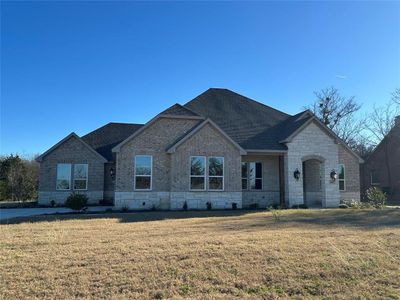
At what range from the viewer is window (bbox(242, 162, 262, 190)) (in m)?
23.3

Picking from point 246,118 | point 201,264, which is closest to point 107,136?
point 246,118

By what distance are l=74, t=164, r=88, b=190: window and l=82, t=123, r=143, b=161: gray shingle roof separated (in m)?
1.84

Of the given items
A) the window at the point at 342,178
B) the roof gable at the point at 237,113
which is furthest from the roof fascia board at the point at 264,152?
the window at the point at 342,178

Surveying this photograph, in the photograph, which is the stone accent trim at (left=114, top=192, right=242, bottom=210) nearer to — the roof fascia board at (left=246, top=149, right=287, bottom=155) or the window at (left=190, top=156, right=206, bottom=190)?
the window at (left=190, top=156, right=206, bottom=190)

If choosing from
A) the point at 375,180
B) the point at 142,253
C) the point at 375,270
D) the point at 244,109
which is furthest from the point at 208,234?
the point at 375,180

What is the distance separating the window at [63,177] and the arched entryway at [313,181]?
51.6ft

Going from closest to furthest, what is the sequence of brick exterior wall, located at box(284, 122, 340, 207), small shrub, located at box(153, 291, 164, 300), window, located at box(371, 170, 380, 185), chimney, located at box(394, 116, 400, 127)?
small shrub, located at box(153, 291, 164, 300)
brick exterior wall, located at box(284, 122, 340, 207)
chimney, located at box(394, 116, 400, 127)
window, located at box(371, 170, 380, 185)

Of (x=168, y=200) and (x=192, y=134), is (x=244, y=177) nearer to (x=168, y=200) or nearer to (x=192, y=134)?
(x=192, y=134)

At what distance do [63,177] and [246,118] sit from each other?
522 inches

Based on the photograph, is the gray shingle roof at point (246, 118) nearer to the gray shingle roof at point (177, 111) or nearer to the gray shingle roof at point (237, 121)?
the gray shingle roof at point (237, 121)

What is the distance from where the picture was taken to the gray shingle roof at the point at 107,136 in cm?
2741

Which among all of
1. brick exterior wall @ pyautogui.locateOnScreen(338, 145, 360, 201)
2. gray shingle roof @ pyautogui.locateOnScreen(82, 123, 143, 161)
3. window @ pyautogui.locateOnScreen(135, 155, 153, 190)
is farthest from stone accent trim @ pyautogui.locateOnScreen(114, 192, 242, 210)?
brick exterior wall @ pyautogui.locateOnScreen(338, 145, 360, 201)

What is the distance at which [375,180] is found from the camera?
127ft

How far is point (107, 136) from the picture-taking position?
96.5 feet
